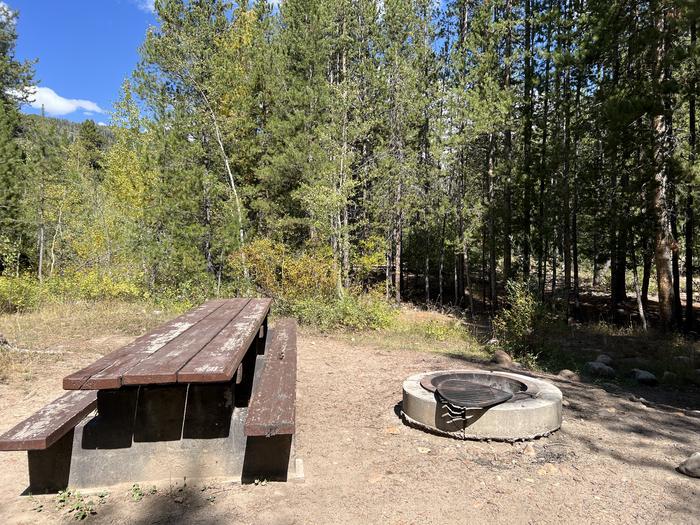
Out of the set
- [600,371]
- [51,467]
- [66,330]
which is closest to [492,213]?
[600,371]

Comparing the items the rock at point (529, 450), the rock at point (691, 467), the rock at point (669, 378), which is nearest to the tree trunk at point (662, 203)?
the rock at point (669, 378)

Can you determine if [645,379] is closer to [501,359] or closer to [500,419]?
[501,359]

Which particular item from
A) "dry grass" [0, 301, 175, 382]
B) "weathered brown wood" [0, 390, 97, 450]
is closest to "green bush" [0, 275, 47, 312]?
"dry grass" [0, 301, 175, 382]

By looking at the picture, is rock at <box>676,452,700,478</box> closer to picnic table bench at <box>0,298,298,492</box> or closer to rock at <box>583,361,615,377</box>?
picnic table bench at <box>0,298,298,492</box>

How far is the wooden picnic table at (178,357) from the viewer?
2.44m

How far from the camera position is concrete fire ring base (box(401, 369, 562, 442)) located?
3631mm

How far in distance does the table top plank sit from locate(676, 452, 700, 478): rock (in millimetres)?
3342

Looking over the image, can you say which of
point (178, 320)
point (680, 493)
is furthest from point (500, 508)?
point (178, 320)

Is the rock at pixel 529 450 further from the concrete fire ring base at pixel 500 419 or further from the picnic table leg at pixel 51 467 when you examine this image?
the picnic table leg at pixel 51 467

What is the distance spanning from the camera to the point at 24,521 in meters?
2.51

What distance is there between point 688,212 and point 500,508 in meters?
10.3

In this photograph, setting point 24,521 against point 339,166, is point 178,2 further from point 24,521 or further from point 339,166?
point 24,521

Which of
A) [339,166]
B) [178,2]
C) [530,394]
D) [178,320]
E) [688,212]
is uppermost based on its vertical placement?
[178,2]

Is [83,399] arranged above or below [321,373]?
above
